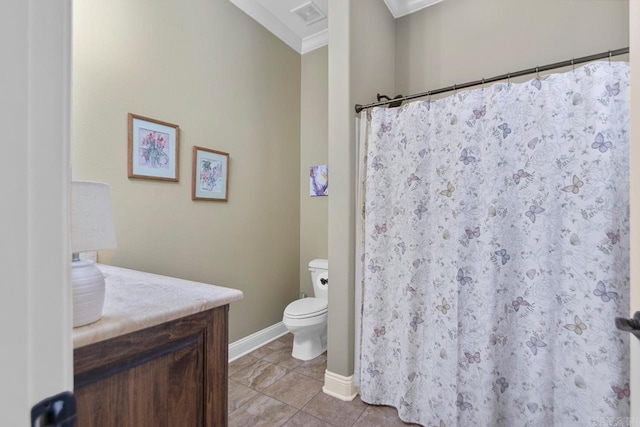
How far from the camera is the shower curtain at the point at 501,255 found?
4.13ft

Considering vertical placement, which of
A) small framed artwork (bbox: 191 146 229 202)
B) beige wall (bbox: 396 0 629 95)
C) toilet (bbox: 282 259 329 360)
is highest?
beige wall (bbox: 396 0 629 95)

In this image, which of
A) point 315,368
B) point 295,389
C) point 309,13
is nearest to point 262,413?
point 295,389

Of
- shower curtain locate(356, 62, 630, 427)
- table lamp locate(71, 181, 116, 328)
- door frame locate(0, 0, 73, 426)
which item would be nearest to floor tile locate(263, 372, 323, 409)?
shower curtain locate(356, 62, 630, 427)

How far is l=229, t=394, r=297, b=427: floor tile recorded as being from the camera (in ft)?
5.42

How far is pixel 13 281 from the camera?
0.35 meters

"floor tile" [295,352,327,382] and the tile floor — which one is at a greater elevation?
"floor tile" [295,352,327,382]

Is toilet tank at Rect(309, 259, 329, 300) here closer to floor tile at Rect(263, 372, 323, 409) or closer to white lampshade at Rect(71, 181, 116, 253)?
floor tile at Rect(263, 372, 323, 409)

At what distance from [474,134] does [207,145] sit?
1.77 m

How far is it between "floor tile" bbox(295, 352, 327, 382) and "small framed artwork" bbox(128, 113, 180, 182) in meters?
1.63

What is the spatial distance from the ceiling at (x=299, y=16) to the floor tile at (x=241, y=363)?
283cm

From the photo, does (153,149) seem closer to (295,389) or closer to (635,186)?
(295,389)

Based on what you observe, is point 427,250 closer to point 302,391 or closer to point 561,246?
point 561,246

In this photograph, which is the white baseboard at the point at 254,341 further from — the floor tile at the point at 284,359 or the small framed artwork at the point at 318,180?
the small framed artwork at the point at 318,180

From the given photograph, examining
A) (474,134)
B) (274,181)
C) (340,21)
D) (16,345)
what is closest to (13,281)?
(16,345)
